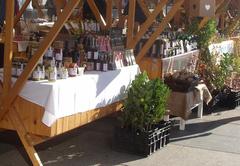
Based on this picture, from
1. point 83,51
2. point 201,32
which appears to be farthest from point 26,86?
point 201,32

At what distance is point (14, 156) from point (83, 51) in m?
1.51

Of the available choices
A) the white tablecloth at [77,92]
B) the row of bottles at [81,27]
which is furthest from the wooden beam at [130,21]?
the white tablecloth at [77,92]

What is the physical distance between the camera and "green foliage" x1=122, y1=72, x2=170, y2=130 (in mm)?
5754

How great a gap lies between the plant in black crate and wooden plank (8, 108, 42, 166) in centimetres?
132

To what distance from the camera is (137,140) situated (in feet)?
19.0

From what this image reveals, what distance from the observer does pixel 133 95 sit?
5836mm

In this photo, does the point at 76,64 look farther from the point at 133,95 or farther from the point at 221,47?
the point at 221,47

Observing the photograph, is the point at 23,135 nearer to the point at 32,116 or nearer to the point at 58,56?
the point at 32,116

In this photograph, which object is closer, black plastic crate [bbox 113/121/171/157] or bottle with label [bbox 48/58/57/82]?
bottle with label [bbox 48/58/57/82]

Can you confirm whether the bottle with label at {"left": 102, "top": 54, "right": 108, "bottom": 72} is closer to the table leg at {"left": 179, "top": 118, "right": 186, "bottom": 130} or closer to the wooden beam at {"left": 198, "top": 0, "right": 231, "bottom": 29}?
the table leg at {"left": 179, "top": 118, "right": 186, "bottom": 130}

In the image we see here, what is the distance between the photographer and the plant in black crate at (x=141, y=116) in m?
5.76

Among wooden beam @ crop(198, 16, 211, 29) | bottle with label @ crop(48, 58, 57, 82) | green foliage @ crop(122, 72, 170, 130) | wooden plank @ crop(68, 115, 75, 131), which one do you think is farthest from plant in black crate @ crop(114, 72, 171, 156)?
wooden beam @ crop(198, 16, 211, 29)

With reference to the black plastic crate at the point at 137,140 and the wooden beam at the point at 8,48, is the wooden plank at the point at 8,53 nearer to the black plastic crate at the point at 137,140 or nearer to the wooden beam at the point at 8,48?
the wooden beam at the point at 8,48

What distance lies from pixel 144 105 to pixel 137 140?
437mm
